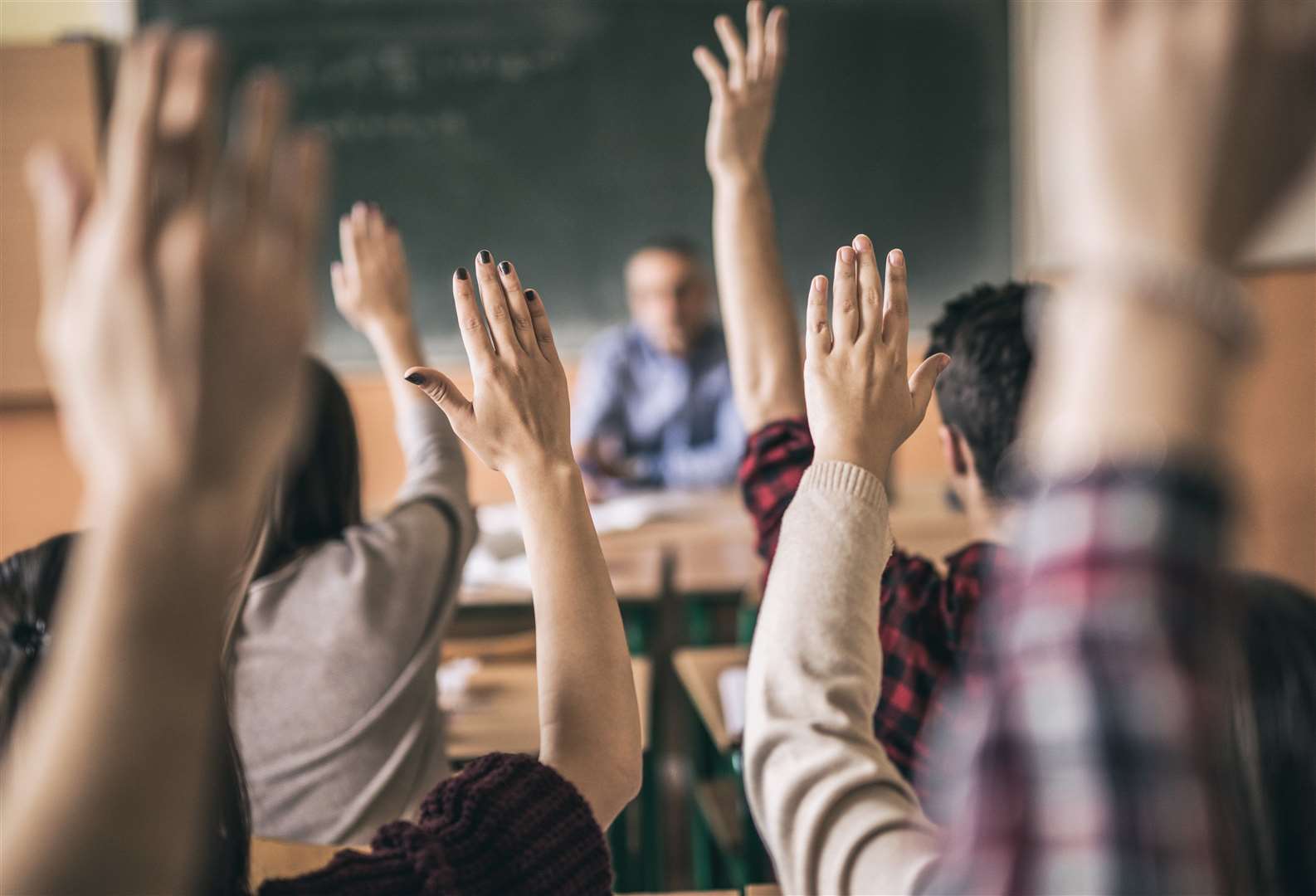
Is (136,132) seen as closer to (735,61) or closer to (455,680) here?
(735,61)

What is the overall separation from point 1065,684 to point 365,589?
112 cm

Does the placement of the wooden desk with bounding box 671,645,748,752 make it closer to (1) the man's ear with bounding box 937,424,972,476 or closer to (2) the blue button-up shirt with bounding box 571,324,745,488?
(1) the man's ear with bounding box 937,424,972,476

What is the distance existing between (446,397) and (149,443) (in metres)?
0.44

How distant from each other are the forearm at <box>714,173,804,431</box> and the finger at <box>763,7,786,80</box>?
0.13 metres

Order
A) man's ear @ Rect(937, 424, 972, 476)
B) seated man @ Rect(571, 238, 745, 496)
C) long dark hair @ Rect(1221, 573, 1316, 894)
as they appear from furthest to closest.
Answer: seated man @ Rect(571, 238, 745, 496) < man's ear @ Rect(937, 424, 972, 476) < long dark hair @ Rect(1221, 573, 1316, 894)

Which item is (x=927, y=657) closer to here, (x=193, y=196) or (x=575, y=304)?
(x=193, y=196)

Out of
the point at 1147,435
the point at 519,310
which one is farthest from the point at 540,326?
the point at 1147,435

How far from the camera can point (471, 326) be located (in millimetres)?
751

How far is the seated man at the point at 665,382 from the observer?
3.83 meters

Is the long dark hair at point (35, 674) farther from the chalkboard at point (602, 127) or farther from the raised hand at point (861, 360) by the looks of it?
the chalkboard at point (602, 127)

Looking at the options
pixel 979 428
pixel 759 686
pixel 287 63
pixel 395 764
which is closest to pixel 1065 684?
pixel 759 686

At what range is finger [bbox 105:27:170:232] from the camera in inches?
14.4

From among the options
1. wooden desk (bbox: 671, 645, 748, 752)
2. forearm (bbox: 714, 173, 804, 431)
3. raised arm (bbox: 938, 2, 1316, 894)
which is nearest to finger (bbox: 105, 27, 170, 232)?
raised arm (bbox: 938, 2, 1316, 894)

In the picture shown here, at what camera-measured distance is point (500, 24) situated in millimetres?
3990
